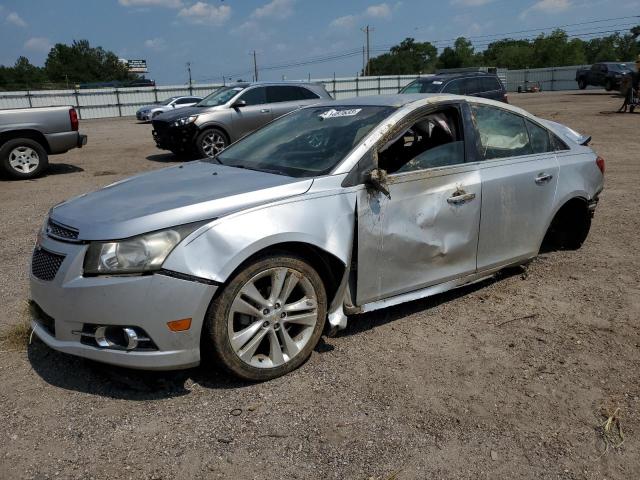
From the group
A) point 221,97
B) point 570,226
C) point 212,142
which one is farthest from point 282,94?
point 570,226

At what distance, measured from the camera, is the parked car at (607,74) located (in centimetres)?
3501

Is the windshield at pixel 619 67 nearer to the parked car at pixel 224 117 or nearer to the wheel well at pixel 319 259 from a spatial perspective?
the parked car at pixel 224 117

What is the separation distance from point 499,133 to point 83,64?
343 feet

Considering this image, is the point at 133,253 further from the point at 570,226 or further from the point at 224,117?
the point at 224,117

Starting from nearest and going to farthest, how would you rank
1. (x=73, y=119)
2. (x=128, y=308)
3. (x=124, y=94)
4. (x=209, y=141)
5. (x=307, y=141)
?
(x=128, y=308), (x=307, y=141), (x=73, y=119), (x=209, y=141), (x=124, y=94)

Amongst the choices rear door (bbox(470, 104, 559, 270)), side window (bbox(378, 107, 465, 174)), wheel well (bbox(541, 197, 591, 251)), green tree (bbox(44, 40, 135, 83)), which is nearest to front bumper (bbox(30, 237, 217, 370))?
side window (bbox(378, 107, 465, 174))

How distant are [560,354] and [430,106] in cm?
187

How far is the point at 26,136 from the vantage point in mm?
10703

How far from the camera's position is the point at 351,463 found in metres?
2.50

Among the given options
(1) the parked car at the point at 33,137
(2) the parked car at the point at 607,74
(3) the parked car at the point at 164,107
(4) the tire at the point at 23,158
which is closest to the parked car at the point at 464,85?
(1) the parked car at the point at 33,137

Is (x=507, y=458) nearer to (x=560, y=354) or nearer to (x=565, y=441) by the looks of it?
(x=565, y=441)

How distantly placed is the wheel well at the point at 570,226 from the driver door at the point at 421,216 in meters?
1.48

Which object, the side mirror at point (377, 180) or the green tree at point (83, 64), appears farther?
the green tree at point (83, 64)

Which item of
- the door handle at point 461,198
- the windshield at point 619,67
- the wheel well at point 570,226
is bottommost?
the wheel well at point 570,226
